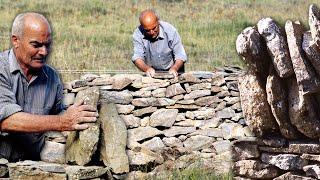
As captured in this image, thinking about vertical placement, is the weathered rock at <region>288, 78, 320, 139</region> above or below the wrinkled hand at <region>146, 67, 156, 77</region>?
below

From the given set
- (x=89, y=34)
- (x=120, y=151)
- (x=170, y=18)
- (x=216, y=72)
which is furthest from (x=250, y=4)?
(x=120, y=151)

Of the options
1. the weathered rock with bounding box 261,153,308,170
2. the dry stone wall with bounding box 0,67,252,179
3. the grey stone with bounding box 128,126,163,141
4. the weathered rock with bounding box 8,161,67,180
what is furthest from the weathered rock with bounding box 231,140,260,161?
the grey stone with bounding box 128,126,163,141

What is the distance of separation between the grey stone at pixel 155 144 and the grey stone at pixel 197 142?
35cm

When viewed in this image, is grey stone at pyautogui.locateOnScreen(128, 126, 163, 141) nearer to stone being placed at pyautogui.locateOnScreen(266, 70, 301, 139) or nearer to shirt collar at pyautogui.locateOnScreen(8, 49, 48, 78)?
stone being placed at pyautogui.locateOnScreen(266, 70, 301, 139)

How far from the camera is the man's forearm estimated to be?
5223 mm

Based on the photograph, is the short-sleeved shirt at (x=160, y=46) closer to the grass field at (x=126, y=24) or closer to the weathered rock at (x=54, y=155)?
the grass field at (x=126, y=24)

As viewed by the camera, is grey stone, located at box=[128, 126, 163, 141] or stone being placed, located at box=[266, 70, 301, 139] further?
grey stone, located at box=[128, 126, 163, 141]

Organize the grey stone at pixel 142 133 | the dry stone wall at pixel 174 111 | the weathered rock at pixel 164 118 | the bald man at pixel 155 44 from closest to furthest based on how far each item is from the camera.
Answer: the bald man at pixel 155 44 < the dry stone wall at pixel 174 111 < the grey stone at pixel 142 133 < the weathered rock at pixel 164 118

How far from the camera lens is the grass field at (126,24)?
16.6 metres

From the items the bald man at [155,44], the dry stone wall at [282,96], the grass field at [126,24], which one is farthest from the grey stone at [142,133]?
the dry stone wall at [282,96]

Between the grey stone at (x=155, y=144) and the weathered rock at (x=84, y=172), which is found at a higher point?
the grey stone at (x=155, y=144)

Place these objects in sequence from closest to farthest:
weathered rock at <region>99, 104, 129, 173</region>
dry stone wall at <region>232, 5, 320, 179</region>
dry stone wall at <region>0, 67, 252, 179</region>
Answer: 1. dry stone wall at <region>232, 5, 320, 179</region>
2. weathered rock at <region>99, 104, 129, 173</region>
3. dry stone wall at <region>0, 67, 252, 179</region>

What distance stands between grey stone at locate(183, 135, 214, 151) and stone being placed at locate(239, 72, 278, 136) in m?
5.49

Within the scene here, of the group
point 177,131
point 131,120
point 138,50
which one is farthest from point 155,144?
point 138,50
